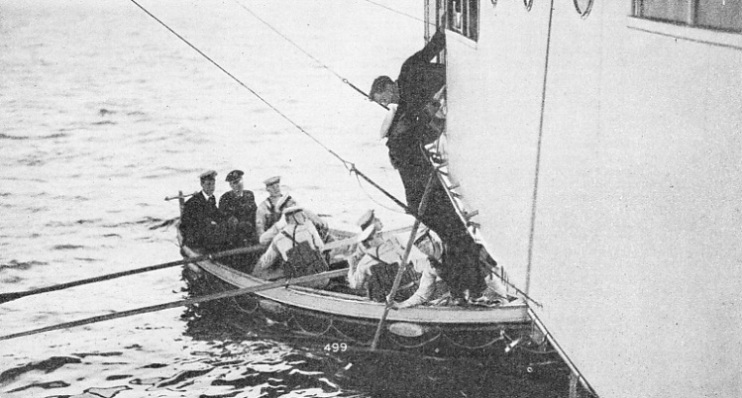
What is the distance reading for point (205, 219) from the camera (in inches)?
475

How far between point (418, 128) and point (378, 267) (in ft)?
9.00

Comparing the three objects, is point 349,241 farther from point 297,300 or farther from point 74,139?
point 74,139

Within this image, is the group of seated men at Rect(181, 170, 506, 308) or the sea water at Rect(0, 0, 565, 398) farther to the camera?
the sea water at Rect(0, 0, 565, 398)

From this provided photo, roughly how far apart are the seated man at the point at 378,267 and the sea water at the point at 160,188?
84 centimetres

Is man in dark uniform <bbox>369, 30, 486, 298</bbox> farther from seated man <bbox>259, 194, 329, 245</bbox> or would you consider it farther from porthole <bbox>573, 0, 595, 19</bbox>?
porthole <bbox>573, 0, 595, 19</bbox>

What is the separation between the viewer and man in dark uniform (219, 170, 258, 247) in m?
12.3

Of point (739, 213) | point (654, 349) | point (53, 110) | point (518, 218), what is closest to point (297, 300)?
point (518, 218)

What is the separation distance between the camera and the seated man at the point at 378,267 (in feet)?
30.6

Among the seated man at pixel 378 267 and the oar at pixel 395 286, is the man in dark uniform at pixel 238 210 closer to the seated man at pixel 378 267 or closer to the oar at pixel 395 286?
the seated man at pixel 378 267

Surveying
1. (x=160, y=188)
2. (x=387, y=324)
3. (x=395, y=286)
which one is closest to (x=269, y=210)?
(x=387, y=324)

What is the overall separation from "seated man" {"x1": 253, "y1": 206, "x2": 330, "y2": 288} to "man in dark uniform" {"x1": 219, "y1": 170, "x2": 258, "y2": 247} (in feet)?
4.87

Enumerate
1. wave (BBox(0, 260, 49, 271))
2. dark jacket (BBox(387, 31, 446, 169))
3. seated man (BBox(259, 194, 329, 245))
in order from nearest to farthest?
1. dark jacket (BBox(387, 31, 446, 169))
2. seated man (BBox(259, 194, 329, 245))
3. wave (BBox(0, 260, 49, 271))

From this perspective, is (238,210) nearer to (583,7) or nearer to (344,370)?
(344,370)

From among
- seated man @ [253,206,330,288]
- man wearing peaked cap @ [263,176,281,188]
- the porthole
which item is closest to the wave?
man wearing peaked cap @ [263,176,281,188]
